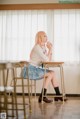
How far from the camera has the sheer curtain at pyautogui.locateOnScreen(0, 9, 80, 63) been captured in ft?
20.0

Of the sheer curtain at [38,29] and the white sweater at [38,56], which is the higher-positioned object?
the sheer curtain at [38,29]

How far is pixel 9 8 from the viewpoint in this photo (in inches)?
246

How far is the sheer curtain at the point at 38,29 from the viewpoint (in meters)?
6.10

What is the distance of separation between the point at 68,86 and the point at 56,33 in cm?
122

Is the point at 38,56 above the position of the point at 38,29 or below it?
below

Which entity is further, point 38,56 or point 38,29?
point 38,29

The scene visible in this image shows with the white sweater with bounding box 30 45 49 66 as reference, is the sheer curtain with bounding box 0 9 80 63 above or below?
above

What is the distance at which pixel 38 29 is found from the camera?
6.23 metres

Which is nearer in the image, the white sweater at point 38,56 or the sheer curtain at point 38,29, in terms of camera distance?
the white sweater at point 38,56

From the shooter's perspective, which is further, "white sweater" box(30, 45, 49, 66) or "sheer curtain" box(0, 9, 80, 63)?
"sheer curtain" box(0, 9, 80, 63)

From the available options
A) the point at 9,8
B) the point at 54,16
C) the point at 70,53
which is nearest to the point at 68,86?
the point at 70,53

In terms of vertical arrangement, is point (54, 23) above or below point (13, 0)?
below

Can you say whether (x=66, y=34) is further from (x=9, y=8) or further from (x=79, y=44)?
(x=9, y=8)

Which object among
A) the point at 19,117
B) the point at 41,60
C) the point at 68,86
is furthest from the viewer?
the point at 68,86
